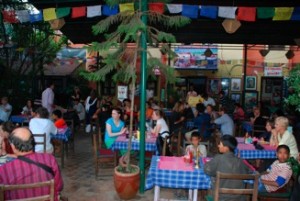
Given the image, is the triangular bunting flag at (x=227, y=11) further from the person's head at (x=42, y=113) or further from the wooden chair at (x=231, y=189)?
the wooden chair at (x=231, y=189)

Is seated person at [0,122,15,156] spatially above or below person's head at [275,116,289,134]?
below

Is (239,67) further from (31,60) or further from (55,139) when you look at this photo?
(55,139)

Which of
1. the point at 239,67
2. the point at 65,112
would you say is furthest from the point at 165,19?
the point at 239,67

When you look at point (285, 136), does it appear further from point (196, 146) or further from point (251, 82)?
point (251, 82)

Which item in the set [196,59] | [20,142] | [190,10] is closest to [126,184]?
[20,142]

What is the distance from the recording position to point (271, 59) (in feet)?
57.2

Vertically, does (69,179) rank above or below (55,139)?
below

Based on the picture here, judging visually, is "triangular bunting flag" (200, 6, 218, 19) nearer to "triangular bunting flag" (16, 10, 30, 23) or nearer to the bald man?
"triangular bunting flag" (16, 10, 30, 23)

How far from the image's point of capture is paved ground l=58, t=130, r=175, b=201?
5566 millimetres

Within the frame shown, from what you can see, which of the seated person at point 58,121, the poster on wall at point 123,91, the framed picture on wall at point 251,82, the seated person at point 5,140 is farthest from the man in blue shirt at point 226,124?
the framed picture on wall at point 251,82

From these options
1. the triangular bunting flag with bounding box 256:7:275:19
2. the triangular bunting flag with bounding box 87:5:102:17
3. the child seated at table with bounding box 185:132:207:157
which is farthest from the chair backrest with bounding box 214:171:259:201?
the triangular bunting flag with bounding box 87:5:102:17

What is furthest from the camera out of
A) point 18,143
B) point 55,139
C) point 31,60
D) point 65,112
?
point 31,60

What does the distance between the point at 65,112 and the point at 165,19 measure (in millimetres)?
6285

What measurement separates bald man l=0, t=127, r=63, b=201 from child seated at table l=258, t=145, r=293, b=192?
2895mm
